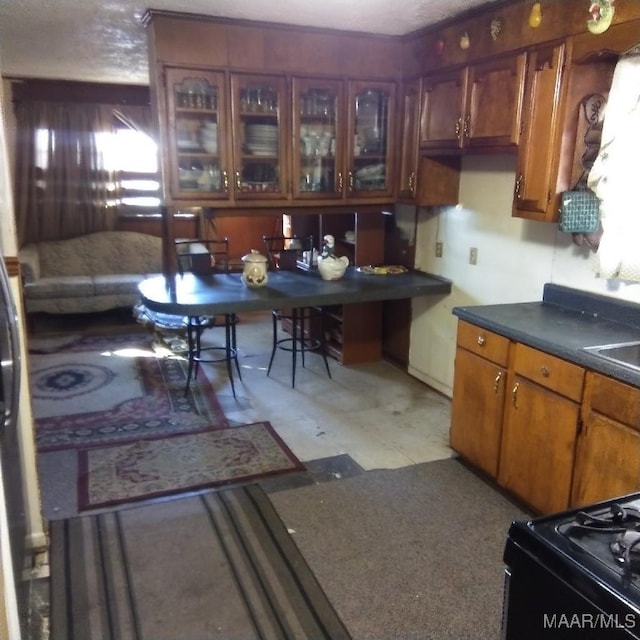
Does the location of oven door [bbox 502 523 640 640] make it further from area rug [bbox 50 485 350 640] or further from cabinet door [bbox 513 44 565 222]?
cabinet door [bbox 513 44 565 222]

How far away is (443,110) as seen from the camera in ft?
11.2

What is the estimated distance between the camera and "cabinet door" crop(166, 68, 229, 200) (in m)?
3.33

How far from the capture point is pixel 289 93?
354 centimetres

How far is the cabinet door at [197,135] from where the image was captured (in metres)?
3.33

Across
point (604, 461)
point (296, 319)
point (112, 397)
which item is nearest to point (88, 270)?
point (112, 397)

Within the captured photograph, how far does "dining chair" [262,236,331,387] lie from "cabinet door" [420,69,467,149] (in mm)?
1312

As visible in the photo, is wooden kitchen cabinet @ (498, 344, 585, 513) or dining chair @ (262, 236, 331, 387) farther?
dining chair @ (262, 236, 331, 387)

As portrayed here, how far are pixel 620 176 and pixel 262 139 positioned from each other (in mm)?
2038

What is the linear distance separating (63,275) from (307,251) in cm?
281

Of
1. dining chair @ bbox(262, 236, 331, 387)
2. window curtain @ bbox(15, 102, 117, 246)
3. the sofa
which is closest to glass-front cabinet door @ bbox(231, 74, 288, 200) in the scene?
dining chair @ bbox(262, 236, 331, 387)

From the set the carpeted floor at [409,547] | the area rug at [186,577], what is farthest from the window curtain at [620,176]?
the area rug at [186,577]

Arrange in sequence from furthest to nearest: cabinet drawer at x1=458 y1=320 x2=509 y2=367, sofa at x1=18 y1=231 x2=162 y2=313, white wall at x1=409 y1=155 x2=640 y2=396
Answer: sofa at x1=18 y1=231 x2=162 y2=313, white wall at x1=409 y1=155 x2=640 y2=396, cabinet drawer at x1=458 y1=320 x2=509 y2=367

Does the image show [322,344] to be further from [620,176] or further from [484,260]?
[620,176]

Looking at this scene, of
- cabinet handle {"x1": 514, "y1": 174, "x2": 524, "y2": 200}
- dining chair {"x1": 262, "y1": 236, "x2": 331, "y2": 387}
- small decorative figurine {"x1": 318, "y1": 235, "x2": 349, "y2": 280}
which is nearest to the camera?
cabinet handle {"x1": 514, "y1": 174, "x2": 524, "y2": 200}
